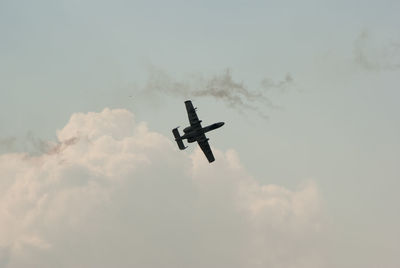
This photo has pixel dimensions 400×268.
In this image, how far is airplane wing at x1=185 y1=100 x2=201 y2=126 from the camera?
15438 centimetres

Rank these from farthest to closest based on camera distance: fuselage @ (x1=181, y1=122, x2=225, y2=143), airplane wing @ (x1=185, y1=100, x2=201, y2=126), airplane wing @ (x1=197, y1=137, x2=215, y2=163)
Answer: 1. airplane wing @ (x1=197, y1=137, x2=215, y2=163)
2. fuselage @ (x1=181, y1=122, x2=225, y2=143)
3. airplane wing @ (x1=185, y1=100, x2=201, y2=126)

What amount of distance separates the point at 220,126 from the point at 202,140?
553cm

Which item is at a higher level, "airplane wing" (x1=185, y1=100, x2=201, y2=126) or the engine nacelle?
"airplane wing" (x1=185, y1=100, x2=201, y2=126)

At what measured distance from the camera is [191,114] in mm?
154875

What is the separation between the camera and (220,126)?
514 feet

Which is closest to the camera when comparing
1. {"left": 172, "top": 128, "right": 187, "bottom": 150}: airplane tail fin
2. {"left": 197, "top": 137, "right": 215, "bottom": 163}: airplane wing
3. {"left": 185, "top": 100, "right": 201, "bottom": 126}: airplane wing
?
{"left": 185, "top": 100, "right": 201, "bottom": 126}: airplane wing

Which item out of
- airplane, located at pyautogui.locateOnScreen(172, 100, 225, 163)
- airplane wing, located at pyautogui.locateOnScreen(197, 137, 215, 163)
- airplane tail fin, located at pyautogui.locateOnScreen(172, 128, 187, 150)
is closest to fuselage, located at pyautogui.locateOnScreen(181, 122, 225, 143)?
airplane, located at pyautogui.locateOnScreen(172, 100, 225, 163)

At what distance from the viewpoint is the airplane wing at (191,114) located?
6078 inches

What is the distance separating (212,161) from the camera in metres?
166

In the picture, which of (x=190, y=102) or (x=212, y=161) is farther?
(x=212, y=161)

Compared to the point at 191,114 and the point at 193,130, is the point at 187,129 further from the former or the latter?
the point at 191,114

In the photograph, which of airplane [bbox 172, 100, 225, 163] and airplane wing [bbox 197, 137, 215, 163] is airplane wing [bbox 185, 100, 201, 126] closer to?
airplane [bbox 172, 100, 225, 163]

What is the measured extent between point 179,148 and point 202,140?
568 centimetres

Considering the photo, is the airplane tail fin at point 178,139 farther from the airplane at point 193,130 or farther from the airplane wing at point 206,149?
the airplane wing at point 206,149
